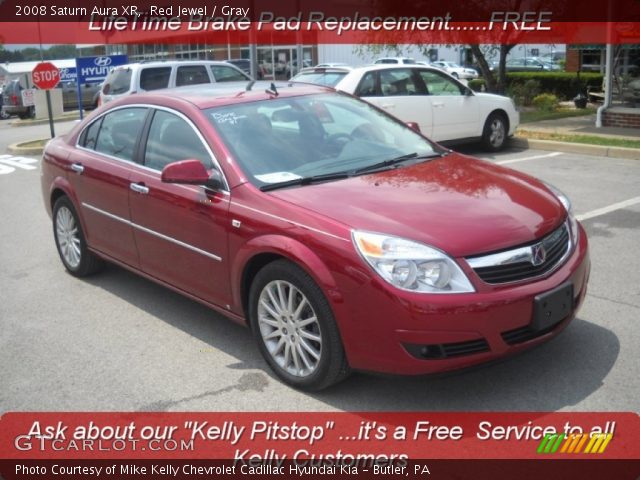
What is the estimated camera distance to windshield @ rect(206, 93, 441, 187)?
4.64m

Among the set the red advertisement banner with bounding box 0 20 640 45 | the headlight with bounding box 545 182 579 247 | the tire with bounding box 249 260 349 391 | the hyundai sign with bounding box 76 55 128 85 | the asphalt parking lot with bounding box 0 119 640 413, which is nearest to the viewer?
the tire with bounding box 249 260 349 391

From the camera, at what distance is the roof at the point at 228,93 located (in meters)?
5.11

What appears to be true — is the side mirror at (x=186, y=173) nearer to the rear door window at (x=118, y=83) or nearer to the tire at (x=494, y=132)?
the tire at (x=494, y=132)

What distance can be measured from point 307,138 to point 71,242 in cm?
264

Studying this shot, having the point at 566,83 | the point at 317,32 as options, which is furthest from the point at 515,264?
the point at 317,32

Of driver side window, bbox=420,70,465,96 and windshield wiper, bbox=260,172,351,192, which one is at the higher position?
driver side window, bbox=420,70,465,96

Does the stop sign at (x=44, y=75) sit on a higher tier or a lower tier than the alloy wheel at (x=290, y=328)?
higher

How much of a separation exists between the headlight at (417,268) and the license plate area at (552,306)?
15.5 inches

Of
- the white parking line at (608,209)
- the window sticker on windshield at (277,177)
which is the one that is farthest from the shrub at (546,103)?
the window sticker on windshield at (277,177)

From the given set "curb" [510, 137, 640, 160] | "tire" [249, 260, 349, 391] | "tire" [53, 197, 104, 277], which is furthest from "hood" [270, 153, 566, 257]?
"curb" [510, 137, 640, 160]

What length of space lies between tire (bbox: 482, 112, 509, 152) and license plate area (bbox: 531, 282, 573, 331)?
8941 millimetres

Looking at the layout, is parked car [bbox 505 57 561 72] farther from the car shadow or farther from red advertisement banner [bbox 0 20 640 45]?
the car shadow

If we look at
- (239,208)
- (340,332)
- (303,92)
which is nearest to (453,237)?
(340,332)

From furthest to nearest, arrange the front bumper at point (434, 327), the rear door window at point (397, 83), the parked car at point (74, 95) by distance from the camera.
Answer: the parked car at point (74, 95), the rear door window at point (397, 83), the front bumper at point (434, 327)
